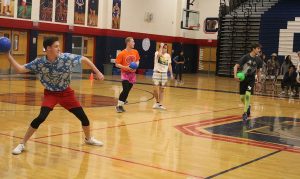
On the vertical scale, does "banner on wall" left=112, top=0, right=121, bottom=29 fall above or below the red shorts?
above

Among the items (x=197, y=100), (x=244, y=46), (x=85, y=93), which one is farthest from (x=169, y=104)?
(x=244, y=46)

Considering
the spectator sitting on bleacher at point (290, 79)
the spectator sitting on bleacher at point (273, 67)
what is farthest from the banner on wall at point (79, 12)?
the spectator sitting on bleacher at point (290, 79)

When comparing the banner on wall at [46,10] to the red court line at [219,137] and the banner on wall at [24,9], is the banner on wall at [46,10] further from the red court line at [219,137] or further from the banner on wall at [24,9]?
the red court line at [219,137]

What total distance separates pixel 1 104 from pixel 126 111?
11.0ft

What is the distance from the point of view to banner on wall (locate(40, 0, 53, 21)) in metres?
25.2

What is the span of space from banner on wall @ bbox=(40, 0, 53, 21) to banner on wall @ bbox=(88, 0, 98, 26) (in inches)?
117

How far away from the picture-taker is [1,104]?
39.5 feet

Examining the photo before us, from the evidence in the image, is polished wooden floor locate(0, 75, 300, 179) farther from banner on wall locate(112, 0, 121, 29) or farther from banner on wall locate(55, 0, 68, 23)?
banner on wall locate(112, 0, 121, 29)

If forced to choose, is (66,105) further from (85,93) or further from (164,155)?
(85,93)

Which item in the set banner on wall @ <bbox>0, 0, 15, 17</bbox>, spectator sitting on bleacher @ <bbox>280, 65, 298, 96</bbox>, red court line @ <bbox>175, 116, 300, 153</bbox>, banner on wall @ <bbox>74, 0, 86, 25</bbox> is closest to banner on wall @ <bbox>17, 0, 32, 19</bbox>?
banner on wall @ <bbox>0, 0, 15, 17</bbox>

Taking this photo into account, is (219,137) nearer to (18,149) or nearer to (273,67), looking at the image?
(18,149)

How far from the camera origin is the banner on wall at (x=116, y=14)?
2911 centimetres

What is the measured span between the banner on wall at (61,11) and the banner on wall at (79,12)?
0.74 m

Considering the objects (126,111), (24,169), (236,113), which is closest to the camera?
(24,169)
